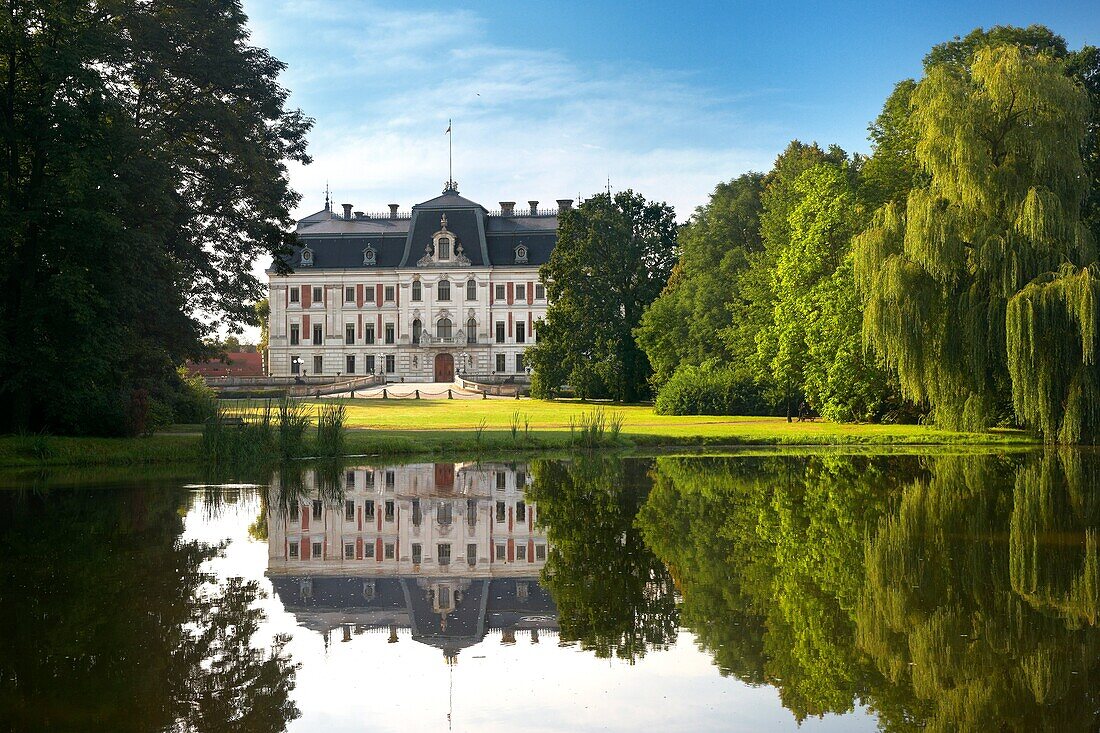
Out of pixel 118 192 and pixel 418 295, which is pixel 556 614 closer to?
pixel 118 192

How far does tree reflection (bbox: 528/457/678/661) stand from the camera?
22.0 ft

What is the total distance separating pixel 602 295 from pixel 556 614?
42.8 meters

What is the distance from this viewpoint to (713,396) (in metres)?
39.8

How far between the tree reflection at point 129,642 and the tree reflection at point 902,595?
2.62m

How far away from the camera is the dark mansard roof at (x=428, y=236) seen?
74.1 meters

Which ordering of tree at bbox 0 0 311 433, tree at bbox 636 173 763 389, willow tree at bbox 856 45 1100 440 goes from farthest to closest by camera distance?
tree at bbox 636 173 763 389 → willow tree at bbox 856 45 1100 440 → tree at bbox 0 0 311 433

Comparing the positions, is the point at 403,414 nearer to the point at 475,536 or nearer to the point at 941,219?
the point at 941,219

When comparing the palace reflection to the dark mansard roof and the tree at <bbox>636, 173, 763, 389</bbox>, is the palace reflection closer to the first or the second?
the tree at <bbox>636, 173, 763, 389</bbox>

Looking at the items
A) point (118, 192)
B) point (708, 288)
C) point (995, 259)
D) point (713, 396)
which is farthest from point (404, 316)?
point (995, 259)

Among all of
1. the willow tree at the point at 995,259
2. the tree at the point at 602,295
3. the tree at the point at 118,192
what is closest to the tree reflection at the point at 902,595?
the willow tree at the point at 995,259

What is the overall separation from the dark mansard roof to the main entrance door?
622cm

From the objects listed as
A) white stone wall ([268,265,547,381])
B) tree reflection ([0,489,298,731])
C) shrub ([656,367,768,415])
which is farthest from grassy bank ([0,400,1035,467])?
white stone wall ([268,265,547,381])

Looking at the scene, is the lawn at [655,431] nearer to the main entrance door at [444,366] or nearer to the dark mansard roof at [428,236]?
the main entrance door at [444,366]

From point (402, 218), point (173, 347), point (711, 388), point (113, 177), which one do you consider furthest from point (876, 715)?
point (402, 218)
